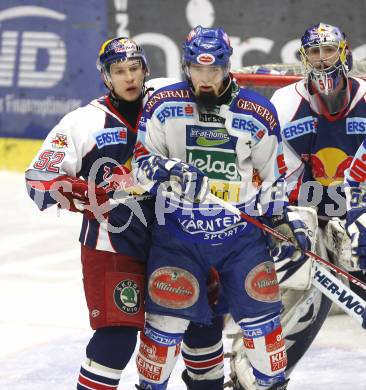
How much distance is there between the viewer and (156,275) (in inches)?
137

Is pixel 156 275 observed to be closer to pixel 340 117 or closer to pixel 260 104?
pixel 260 104

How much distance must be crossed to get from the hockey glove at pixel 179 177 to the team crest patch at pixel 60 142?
11.6 inches

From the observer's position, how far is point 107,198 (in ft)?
11.6

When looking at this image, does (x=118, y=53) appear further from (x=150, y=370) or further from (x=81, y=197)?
(x=150, y=370)

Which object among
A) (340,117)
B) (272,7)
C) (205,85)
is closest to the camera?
(205,85)

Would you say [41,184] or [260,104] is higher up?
[260,104]

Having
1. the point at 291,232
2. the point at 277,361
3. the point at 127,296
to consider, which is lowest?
the point at 277,361

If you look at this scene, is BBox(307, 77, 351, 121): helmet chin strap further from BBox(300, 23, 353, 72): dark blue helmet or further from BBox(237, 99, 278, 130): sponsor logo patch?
BBox(237, 99, 278, 130): sponsor logo patch

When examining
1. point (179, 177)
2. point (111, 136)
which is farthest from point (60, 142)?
point (179, 177)

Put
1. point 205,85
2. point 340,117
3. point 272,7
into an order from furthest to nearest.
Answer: point 272,7 < point 340,117 < point 205,85

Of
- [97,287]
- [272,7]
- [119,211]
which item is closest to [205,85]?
[119,211]

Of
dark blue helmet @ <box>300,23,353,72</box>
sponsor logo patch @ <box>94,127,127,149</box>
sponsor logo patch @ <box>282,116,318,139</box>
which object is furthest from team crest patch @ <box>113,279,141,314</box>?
dark blue helmet @ <box>300,23,353,72</box>

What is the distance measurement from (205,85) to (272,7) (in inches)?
169

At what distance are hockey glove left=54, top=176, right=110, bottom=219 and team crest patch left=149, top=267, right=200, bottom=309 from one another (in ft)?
0.90
